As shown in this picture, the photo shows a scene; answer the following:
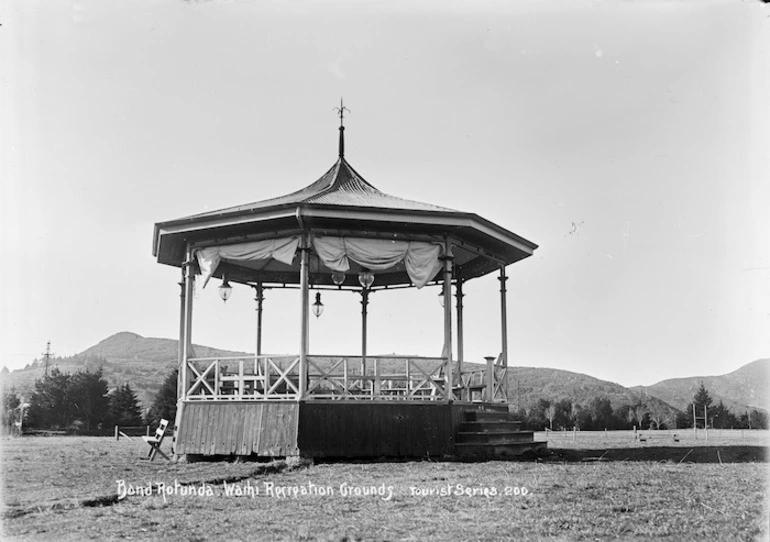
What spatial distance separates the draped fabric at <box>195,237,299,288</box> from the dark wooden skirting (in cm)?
290

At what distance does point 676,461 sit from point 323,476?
6972mm

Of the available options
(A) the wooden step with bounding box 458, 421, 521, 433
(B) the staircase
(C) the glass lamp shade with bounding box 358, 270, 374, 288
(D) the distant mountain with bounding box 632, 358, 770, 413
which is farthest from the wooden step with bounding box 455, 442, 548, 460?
(D) the distant mountain with bounding box 632, 358, 770, 413

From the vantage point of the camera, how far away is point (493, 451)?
16.5 meters

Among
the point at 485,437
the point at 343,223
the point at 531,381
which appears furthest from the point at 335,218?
the point at 531,381

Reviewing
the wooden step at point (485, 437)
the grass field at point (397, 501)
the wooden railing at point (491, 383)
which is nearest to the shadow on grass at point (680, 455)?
the grass field at point (397, 501)

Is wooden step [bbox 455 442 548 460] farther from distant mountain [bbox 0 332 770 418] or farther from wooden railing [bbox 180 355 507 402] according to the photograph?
distant mountain [bbox 0 332 770 418]

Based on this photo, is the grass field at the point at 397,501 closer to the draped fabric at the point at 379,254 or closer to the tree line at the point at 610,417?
the draped fabric at the point at 379,254

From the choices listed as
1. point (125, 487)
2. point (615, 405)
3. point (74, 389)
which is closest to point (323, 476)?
point (125, 487)

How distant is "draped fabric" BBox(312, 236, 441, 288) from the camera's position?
1638 centimetres

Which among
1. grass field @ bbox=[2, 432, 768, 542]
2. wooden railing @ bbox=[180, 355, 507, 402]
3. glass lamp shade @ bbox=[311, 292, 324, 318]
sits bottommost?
grass field @ bbox=[2, 432, 768, 542]

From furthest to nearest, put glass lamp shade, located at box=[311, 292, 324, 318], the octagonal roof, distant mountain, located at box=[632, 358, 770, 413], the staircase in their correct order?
distant mountain, located at box=[632, 358, 770, 413], glass lamp shade, located at box=[311, 292, 324, 318], the staircase, the octagonal roof

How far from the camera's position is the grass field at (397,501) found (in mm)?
8406

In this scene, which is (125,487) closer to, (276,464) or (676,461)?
(276,464)

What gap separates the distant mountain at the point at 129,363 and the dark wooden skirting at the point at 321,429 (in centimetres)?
5929
